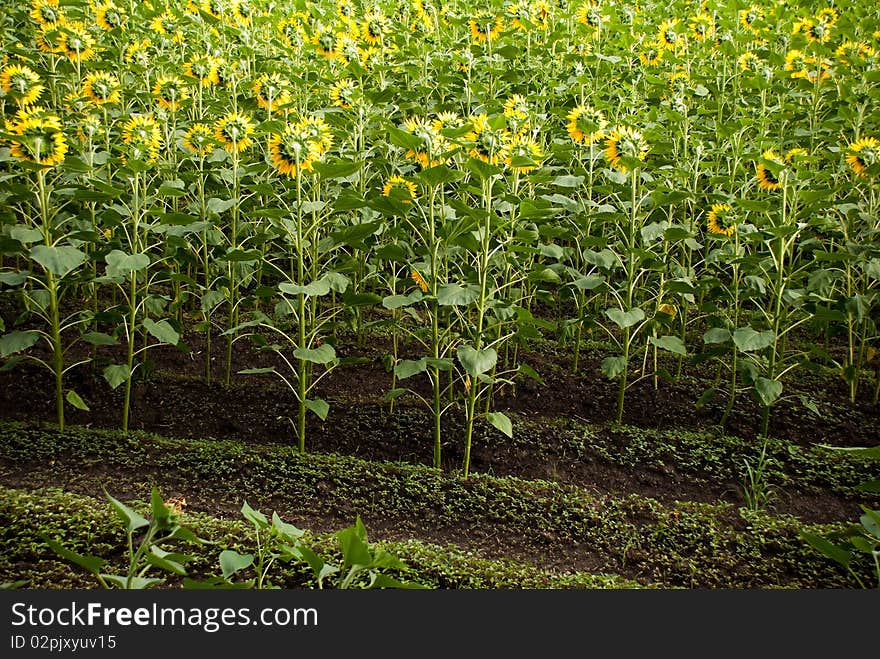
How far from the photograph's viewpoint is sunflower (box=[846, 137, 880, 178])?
280cm

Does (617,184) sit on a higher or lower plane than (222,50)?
lower

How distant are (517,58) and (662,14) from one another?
1.45 metres

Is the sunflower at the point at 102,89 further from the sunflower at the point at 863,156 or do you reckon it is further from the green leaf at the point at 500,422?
the sunflower at the point at 863,156

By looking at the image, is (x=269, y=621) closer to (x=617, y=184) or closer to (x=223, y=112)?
(x=617, y=184)

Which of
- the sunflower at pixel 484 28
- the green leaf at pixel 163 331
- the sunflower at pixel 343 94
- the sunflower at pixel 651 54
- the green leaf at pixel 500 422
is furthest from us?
the sunflower at pixel 651 54

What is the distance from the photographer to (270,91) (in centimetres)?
297

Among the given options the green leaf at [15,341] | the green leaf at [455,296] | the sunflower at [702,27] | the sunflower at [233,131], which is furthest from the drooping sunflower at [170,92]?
the sunflower at [702,27]

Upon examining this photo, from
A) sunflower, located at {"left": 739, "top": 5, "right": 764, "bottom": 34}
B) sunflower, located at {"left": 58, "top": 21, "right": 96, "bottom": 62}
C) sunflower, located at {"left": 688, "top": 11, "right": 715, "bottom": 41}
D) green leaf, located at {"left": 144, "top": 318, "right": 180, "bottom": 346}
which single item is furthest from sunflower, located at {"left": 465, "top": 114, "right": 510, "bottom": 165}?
sunflower, located at {"left": 739, "top": 5, "right": 764, "bottom": 34}

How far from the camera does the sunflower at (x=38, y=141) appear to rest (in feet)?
7.64

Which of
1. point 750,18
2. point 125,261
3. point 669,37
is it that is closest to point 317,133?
point 125,261

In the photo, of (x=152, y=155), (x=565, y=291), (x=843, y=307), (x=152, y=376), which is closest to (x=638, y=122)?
(x=565, y=291)

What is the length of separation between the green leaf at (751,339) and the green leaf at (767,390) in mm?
133

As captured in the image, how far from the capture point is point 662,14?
504 cm

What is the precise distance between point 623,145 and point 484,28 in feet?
5.39
